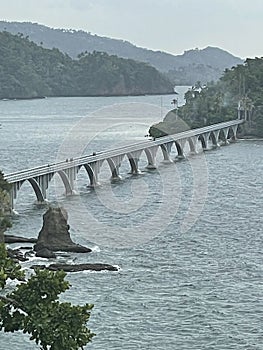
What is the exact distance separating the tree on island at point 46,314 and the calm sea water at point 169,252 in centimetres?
1451

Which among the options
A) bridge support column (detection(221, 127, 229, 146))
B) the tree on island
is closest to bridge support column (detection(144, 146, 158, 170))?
bridge support column (detection(221, 127, 229, 146))

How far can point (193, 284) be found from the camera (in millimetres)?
51781

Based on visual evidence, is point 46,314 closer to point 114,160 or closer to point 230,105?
point 114,160

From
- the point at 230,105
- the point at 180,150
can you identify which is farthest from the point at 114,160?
the point at 230,105

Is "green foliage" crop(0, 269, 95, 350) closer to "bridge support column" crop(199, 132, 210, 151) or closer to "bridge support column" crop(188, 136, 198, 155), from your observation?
"bridge support column" crop(188, 136, 198, 155)

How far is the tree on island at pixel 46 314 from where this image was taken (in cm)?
2677

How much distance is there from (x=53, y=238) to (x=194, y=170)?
5166 centimetres

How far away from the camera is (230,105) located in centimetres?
16500

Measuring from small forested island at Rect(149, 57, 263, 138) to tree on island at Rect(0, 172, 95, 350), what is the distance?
121038 millimetres

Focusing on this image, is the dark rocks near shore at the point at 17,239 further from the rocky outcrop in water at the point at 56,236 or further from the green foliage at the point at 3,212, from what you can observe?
the rocky outcrop in water at the point at 56,236

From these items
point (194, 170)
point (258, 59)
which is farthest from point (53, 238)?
point (258, 59)

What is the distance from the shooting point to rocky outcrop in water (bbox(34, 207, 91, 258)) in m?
58.9

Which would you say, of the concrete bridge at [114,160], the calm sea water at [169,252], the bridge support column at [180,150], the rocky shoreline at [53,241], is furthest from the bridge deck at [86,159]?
the rocky shoreline at [53,241]

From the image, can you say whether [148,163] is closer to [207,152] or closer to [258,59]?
[207,152]
